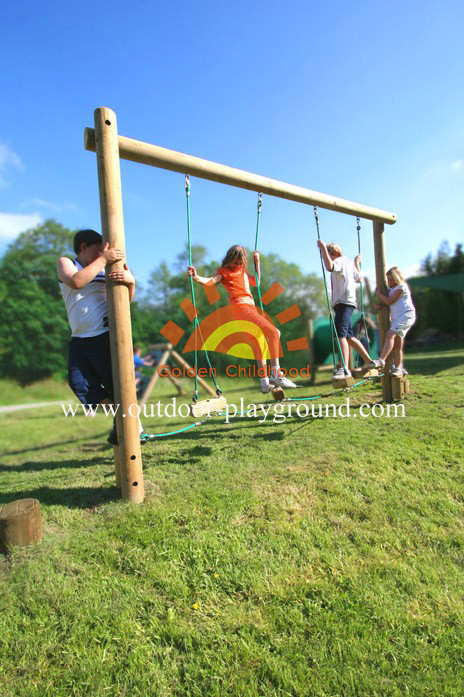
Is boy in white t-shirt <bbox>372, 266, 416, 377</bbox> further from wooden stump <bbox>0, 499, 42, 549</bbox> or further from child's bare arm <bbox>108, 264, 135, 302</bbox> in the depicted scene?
wooden stump <bbox>0, 499, 42, 549</bbox>

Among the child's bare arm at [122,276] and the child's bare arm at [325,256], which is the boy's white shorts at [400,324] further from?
the child's bare arm at [122,276]

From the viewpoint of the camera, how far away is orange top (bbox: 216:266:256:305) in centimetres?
464

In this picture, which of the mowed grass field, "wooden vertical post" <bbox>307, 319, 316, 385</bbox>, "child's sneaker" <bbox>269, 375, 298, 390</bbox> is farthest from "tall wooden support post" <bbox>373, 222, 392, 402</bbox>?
"wooden vertical post" <bbox>307, 319, 316, 385</bbox>

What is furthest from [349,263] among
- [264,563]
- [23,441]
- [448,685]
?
[23,441]

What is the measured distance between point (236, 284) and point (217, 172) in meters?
1.22

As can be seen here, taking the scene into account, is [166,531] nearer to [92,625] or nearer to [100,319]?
[92,625]

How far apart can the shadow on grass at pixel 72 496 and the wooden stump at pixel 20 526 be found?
1.71 feet

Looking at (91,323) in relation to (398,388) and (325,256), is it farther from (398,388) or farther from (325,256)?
(398,388)

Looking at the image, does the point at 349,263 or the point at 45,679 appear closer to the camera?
the point at 45,679

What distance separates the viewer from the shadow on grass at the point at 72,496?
327 centimetres

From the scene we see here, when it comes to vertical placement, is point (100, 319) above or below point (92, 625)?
above

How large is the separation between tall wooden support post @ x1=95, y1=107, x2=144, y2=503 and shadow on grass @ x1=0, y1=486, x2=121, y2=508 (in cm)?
30

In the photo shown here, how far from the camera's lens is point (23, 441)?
25.1ft

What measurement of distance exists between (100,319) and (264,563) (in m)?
2.02
